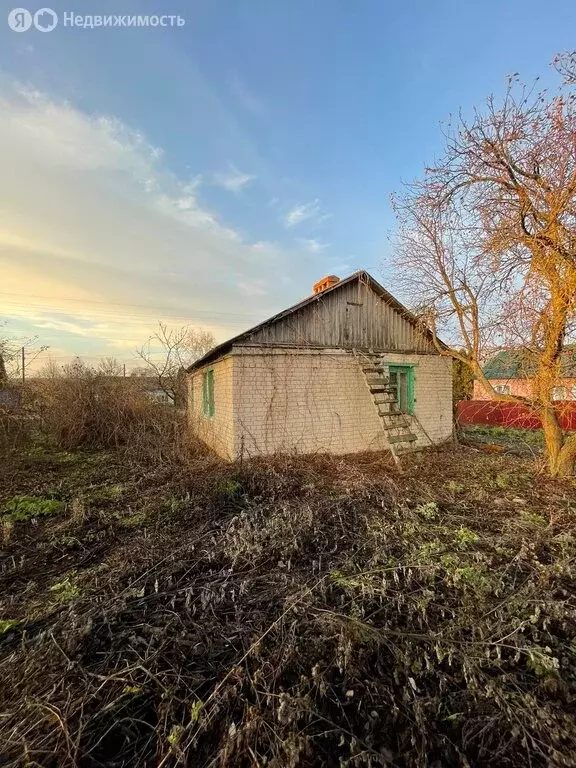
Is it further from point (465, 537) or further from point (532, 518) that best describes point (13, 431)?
point (532, 518)

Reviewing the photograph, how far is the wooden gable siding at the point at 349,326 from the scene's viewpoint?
9.05 m

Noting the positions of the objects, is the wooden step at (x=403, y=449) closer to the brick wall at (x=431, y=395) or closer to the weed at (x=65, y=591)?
the brick wall at (x=431, y=395)

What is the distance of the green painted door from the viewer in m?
11.1

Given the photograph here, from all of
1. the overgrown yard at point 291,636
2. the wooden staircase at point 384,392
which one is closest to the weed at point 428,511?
the overgrown yard at point 291,636

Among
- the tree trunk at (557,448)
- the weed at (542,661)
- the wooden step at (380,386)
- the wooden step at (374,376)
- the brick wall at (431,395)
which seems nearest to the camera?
the weed at (542,661)

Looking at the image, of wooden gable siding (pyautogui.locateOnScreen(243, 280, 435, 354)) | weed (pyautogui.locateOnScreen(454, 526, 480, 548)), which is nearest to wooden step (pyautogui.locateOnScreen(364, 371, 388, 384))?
wooden gable siding (pyautogui.locateOnScreen(243, 280, 435, 354))

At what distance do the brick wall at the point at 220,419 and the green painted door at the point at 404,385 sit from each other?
200 inches

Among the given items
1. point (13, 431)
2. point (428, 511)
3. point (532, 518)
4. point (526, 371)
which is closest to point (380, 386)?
point (526, 371)

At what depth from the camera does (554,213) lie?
605cm

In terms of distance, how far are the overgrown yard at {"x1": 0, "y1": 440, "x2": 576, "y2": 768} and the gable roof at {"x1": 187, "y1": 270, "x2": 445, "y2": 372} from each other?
4212mm

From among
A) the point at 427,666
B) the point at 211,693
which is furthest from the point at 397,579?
the point at 211,693

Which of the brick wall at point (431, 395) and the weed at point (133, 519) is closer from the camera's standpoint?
the weed at point (133, 519)

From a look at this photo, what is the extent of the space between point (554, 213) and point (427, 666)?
6.86 metres

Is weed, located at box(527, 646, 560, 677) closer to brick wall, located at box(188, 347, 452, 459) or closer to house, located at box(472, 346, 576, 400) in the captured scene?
house, located at box(472, 346, 576, 400)
